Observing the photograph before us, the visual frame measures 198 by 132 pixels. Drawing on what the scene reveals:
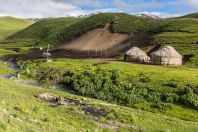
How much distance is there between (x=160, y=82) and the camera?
63.1 meters

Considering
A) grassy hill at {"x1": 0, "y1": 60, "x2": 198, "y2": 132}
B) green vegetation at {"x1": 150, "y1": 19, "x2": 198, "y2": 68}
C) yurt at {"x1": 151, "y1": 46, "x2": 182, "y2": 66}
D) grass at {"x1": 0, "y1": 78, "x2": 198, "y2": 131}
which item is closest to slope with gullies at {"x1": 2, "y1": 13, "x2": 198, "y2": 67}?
green vegetation at {"x1": 150, "y1": 19, "x2": 198, "y2": 68}

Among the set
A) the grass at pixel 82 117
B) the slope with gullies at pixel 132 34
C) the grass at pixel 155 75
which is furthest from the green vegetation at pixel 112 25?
the grass at pixel 82 117

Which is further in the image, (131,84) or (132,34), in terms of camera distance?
(132,34)

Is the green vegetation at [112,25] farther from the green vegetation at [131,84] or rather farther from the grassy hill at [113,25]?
the green vegetation at [131,84]

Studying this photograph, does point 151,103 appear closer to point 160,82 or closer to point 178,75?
point 160,82

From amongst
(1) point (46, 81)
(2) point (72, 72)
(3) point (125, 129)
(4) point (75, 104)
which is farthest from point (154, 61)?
(3) point (125, 129)

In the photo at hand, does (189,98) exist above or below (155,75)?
below

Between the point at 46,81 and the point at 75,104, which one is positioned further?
the point at 46,81

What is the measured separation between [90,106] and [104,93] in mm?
12531

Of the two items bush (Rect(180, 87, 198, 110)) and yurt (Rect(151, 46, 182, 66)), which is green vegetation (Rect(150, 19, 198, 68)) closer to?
yurt (Rect(151, 46, 182, 66))

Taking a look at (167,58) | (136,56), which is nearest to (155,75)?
(167,58)

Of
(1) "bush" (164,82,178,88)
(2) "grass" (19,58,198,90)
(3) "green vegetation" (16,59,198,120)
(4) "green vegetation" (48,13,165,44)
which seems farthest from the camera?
(4) "green vegetation" (48,13,165,44)

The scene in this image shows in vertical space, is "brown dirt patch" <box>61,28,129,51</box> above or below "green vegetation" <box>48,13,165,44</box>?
below

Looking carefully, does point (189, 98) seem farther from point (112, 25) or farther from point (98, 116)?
point (112, 25)
